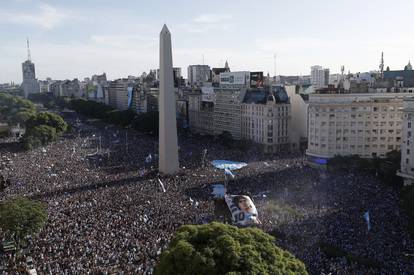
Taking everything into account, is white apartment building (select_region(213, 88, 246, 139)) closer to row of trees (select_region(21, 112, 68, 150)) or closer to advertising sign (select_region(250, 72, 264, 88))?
advertising sign (select_region(250, 72, 264, 88))

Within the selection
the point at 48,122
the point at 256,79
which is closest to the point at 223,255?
the point at 256,79

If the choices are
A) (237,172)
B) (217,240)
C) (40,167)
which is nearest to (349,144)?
(237,172)

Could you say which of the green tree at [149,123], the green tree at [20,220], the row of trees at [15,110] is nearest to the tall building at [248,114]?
the green tree at [149,123]

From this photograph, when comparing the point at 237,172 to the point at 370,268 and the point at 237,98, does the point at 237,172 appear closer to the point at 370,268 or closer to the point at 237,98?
the point at 370,268

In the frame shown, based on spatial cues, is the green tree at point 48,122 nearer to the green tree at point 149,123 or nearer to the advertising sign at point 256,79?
the green tree at point 149,123

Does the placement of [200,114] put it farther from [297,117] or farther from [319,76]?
[319,76]

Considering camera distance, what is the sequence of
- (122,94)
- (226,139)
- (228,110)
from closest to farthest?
(226,139), (228,110), (122,94)

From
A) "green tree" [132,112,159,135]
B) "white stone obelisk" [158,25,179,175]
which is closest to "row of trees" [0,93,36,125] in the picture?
"green tree" [132,112,159,135]
